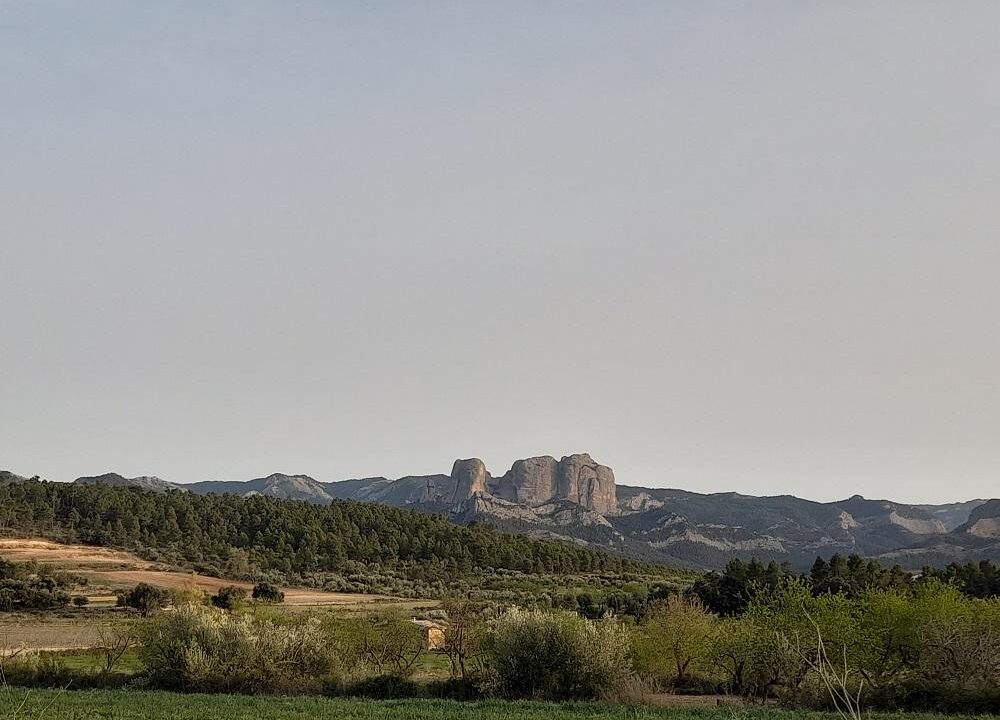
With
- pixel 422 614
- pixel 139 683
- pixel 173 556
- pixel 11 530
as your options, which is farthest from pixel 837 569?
pixel 11 530

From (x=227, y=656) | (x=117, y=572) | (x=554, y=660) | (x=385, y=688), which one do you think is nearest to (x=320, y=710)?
(x=385, y=688)

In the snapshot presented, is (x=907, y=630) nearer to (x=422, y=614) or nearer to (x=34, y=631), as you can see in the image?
(x=422, y=614)

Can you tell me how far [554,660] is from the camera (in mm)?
34406

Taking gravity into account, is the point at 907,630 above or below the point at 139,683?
above

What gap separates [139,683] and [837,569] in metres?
55.5

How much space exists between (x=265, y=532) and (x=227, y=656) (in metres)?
80.3

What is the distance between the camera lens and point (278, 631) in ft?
128

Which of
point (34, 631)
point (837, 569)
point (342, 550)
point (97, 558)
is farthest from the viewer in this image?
point (342, 550)

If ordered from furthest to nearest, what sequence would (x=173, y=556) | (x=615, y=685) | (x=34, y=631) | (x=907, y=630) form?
(x=173, y=556) < (x=34, y=631) < (x=907, y=630) < (x=615, y=685)

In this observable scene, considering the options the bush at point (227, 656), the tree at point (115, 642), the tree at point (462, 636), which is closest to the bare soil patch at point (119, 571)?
the tree at point (462, 636)

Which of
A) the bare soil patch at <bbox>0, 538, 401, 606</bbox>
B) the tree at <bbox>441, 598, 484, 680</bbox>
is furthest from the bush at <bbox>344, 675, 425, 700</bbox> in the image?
the bare soil patch at <bbox>0, 538, 401, 606</bbox>

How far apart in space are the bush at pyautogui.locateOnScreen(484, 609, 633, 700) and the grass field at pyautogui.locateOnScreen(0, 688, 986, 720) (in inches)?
148

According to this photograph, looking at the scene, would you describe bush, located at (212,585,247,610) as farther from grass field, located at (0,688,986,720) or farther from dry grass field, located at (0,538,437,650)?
grass field, located at (0,688,986,720)

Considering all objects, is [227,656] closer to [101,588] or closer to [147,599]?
[147,599]
